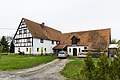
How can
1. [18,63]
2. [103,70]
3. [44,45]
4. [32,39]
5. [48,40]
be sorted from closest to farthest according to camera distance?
[103,70] → [18,63] → [32,39] → [44,45] → [48,40]

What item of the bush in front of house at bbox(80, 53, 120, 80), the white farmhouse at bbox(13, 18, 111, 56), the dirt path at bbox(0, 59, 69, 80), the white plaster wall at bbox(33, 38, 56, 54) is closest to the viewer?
the bush in front of house at bbox(80, 53, 120, 80)

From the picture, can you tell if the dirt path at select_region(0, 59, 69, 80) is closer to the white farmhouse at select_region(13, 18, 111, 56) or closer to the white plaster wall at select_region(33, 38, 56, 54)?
the white farmhouse at select_region(13, 18, 111, 56)

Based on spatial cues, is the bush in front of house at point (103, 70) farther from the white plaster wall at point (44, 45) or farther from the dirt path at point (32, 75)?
the white plaster wall at point (44, 45)

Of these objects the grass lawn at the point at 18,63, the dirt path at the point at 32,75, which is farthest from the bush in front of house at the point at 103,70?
the grass lawn at the point at 18,63

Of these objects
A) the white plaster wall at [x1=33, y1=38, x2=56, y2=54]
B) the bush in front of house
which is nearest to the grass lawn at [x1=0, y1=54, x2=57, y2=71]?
the white plaster wall at [x1=33, y1=38, x2=56, y2=54]

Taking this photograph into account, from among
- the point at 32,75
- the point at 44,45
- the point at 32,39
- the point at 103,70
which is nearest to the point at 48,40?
the point at 44,45

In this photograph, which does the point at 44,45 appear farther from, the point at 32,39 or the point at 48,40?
the point at 32,39

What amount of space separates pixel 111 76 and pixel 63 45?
47.5 m

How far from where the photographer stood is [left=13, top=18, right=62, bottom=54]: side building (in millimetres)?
48625

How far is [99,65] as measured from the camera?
6652mm

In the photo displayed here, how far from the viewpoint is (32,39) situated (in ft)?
158

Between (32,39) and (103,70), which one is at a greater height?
(32,39)

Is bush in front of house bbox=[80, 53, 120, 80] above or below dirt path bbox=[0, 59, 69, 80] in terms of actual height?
above

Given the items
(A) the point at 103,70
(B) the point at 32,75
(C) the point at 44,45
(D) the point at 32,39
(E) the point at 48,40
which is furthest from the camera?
(E) the point at 48,40
